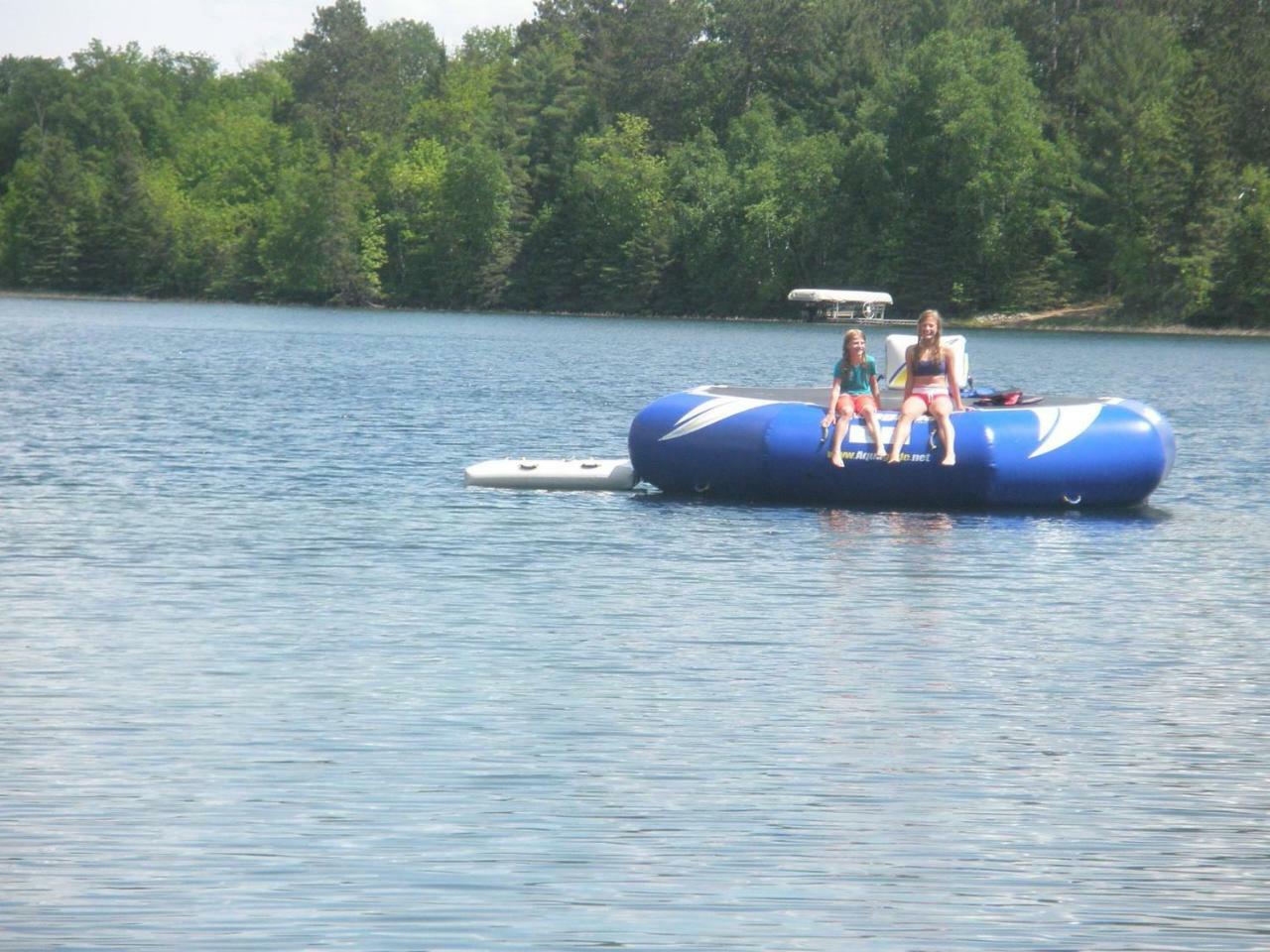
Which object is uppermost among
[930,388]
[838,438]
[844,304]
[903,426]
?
[844,304]

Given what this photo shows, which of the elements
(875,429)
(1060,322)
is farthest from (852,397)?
(1060,322)

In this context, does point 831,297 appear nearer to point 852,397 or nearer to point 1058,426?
point 1058,426

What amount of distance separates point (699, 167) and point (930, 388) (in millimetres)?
80462

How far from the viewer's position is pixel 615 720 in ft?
30.7

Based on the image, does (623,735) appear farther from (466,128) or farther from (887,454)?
(466,128)

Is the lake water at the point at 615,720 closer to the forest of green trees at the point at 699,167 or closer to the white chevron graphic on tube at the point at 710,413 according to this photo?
the white chevron graphic on tube at the point at 710,413

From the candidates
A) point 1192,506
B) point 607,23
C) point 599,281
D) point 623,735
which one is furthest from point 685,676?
point 607,23

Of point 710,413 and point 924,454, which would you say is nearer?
point 924,454

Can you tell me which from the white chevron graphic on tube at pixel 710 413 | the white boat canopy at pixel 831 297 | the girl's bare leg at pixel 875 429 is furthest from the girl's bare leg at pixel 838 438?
the white boat canopy at pixel 831 297

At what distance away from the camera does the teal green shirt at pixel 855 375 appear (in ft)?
58.0

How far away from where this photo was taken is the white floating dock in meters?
19.7

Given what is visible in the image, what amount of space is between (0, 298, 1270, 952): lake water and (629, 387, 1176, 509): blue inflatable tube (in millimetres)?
310

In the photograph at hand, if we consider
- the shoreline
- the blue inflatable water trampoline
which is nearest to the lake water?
the blue inflatable water trampoline

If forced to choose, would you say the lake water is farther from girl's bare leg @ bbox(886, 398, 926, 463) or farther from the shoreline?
the shoreline
